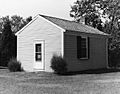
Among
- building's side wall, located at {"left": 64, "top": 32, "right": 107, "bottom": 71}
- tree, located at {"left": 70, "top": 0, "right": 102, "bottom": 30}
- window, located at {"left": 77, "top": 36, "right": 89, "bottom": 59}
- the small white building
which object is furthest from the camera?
tree, located at {"left": 70, "top": 0, "right": 102, "bottom": 30}

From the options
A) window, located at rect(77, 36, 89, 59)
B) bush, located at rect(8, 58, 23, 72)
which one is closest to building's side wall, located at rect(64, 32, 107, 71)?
window, located at rect(77, 36, 89, 59)

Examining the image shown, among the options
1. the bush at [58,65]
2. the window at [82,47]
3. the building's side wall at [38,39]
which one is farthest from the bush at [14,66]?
the window at [82,47]

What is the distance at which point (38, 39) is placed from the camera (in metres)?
21.3

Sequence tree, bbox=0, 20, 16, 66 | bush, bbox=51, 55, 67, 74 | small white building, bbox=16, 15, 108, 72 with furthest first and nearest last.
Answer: tree, bbox=0, 20, 16, 66, small white building, bbox=16, 15, 108, 72, bush, bbox=51, 55, 67, 74

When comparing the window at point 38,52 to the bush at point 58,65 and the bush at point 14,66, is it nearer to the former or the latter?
the bush at point 14,66

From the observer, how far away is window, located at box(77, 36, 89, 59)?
21.5 meters

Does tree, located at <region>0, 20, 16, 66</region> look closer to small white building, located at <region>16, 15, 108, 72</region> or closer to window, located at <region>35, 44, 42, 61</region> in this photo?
small white building, located at <region>16, 15, 108, 72</region>

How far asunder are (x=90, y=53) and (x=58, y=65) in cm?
505

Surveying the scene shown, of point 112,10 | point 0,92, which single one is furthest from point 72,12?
point 0,92

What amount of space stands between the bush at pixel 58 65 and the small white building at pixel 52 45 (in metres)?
0.81

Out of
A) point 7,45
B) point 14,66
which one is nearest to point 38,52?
point 14,66

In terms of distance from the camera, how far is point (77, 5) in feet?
130

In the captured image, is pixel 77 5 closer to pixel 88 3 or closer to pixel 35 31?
pixel 88 3

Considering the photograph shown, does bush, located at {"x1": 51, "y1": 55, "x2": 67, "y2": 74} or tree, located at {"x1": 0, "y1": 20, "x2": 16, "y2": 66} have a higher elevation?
tree, located at {"x1": 0, "y1": 20, "x2": 16, "y2": 66}
